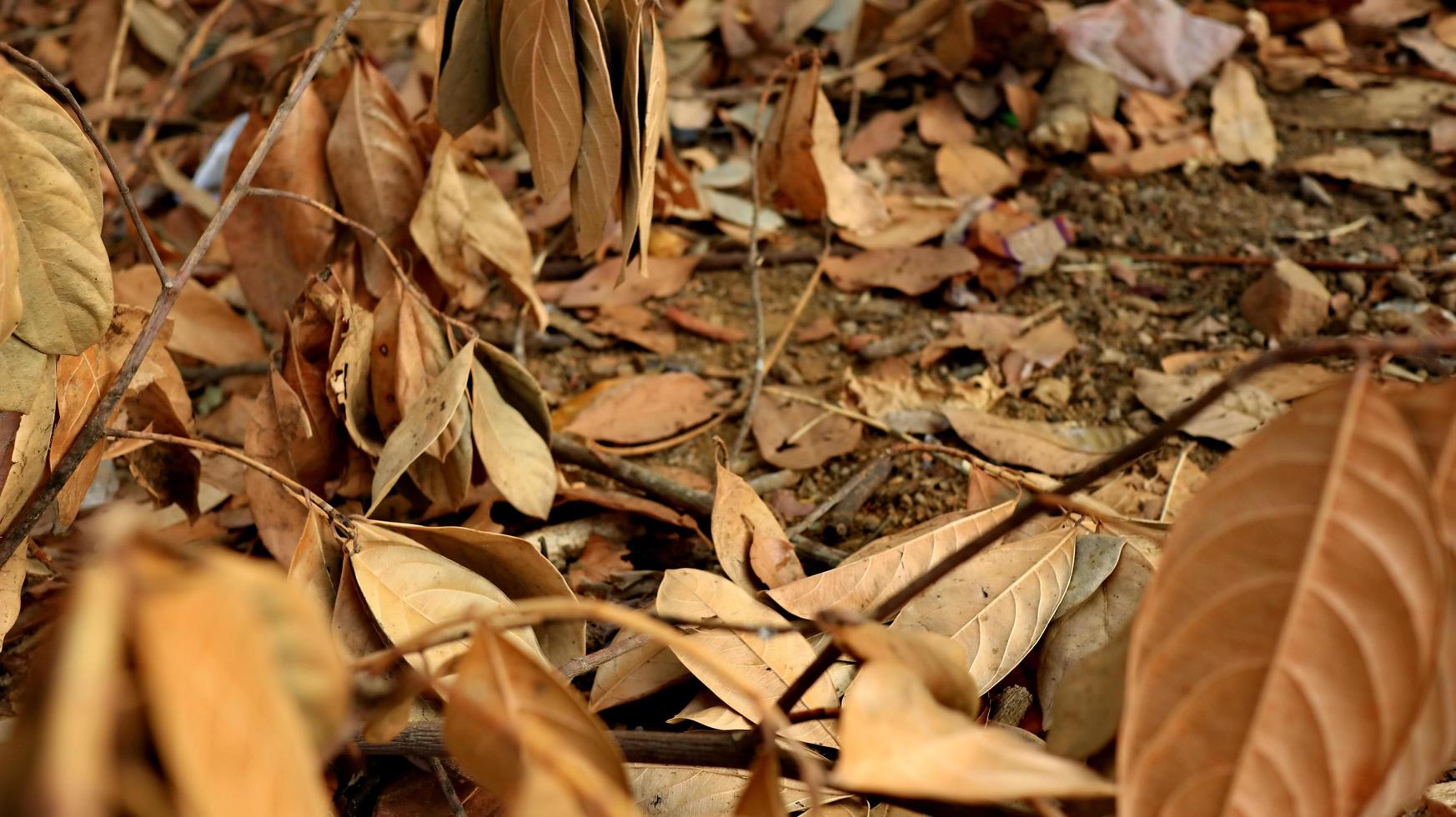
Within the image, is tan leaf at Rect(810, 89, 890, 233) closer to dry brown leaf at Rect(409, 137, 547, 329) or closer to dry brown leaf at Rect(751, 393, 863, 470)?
dry brown leaf at Rect(751, 393, 863, 470)

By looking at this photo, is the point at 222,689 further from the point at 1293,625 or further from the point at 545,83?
the point at 545,83

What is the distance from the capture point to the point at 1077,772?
1.59 feet

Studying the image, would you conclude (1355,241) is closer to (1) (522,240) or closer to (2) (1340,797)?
(1) (522,240)

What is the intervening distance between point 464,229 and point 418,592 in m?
0.65

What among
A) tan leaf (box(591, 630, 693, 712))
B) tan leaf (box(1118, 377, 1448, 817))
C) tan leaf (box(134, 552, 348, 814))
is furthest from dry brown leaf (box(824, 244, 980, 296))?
Result: tan leaf (box(134, 552, 348, 814))

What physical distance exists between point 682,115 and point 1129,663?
189 centimetres

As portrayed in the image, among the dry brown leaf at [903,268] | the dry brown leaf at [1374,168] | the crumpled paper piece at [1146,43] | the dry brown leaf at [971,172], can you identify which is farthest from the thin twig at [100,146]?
the dry brown leaf at [1374,168]

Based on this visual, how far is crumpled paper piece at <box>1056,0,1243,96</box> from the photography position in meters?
2.10

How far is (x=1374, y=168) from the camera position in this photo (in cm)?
192

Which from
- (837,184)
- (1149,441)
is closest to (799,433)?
(837,184)

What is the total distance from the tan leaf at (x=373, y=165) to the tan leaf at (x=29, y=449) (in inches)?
20.7

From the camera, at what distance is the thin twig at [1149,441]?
50 centimetres

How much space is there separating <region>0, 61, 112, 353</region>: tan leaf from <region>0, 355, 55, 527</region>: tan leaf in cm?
5

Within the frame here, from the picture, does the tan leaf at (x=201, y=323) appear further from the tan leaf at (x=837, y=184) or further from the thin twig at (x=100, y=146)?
the tan leaf at (x=837, y=184)
